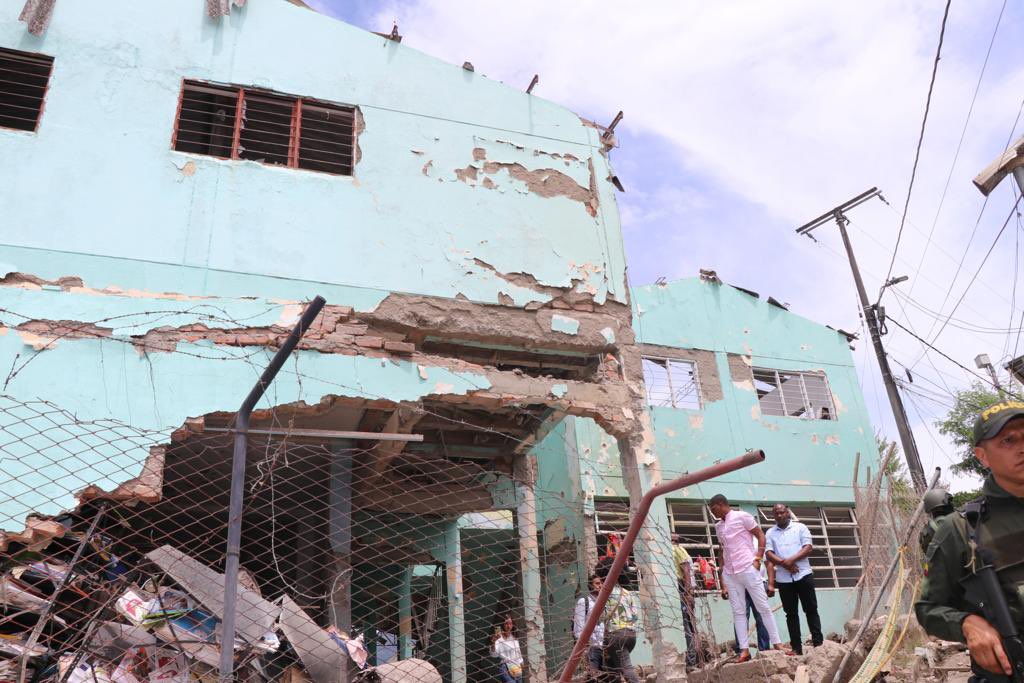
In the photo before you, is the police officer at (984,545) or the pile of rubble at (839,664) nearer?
the police officer at (984,545)

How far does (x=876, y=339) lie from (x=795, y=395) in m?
2.00

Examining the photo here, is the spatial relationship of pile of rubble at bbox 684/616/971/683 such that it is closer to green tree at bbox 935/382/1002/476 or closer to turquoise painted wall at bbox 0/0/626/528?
turquoise painted wall at bbox 0/0/626/528

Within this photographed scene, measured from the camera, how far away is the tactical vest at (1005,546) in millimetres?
2645

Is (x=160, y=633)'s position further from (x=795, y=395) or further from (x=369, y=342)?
(x=795, y=395)

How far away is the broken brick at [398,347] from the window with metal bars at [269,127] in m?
2.10

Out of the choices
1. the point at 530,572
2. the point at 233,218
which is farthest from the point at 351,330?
the point at 530,572

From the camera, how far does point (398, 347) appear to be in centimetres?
752

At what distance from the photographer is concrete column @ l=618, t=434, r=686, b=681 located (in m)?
7.11

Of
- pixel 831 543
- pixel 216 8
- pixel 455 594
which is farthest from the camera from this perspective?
pixel 831 543

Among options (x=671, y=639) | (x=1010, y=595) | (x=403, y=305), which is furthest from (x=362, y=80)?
(x=1010, y=595)

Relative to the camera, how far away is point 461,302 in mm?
8047

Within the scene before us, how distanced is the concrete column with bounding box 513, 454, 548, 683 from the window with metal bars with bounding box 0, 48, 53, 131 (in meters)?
6.16

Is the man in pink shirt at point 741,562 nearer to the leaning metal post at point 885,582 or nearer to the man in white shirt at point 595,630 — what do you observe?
the leaning metal post at point 885,582

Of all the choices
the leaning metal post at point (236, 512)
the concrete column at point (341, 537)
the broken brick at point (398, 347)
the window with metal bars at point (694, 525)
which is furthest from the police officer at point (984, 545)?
the window with metal bars at point (694, 525)
